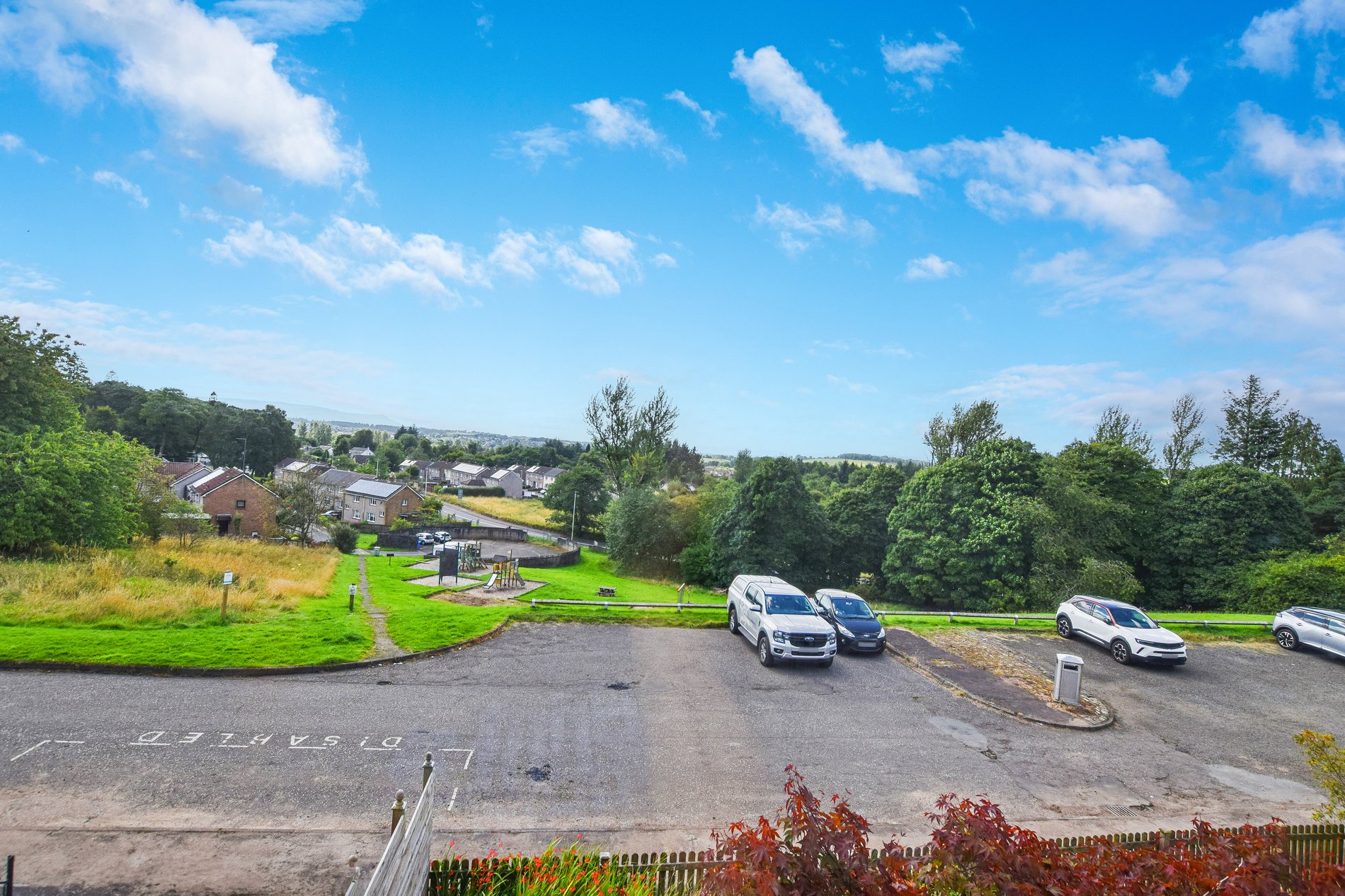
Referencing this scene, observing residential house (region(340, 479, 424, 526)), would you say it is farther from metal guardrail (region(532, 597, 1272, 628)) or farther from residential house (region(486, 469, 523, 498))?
metal guardrail (region(532, 597, 1272, 628))

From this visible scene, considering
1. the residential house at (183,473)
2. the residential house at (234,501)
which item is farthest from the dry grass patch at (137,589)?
the residential house at (183,473)

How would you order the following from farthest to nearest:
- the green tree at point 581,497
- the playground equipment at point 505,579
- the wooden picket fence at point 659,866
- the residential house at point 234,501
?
the green tree at point 581,497 < the residential house at point 234,501 < the playground equipment at point 505,579 < the wooden picket fence at point 659,866

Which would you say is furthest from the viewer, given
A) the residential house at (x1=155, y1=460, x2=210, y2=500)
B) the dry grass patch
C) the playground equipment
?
the residential house at (x1=155, y1=460, x2=210, y2=500)

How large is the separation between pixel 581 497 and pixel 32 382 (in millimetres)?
41798

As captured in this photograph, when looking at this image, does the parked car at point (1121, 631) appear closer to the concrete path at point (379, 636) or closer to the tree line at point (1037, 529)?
the tree line at point (1037, 529)

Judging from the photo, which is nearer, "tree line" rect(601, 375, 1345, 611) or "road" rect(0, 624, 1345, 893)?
"road" rect(0, 624, 1345, 893)

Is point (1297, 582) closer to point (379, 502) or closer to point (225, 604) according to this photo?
point (225, 604)

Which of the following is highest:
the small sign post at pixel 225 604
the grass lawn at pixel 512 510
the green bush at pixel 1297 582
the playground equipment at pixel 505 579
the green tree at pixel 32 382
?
the green tree at pixel 32 382

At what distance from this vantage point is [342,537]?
41.2 metres

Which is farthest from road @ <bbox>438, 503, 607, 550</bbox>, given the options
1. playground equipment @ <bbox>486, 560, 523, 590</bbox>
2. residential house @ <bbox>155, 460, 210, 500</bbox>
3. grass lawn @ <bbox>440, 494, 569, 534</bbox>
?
playground equipment @ <bbox>486, 560, 523, 590</bbox>

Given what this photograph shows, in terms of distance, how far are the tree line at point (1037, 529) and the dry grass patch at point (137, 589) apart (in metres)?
21.7

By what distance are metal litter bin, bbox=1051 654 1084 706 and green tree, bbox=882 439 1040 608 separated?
Answer: 13570 millimetres

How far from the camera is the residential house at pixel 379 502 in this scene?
62.8 meters

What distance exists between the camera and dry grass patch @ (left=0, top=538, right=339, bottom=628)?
1443cm
